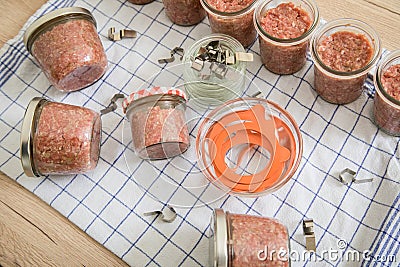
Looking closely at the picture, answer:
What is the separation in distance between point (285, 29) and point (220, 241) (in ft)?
1.69

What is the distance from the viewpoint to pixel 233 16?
1285 millimetres

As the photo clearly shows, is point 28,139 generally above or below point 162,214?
above

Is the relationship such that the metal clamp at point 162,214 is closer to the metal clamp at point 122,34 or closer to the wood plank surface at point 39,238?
the wood plank surface at point 39,238

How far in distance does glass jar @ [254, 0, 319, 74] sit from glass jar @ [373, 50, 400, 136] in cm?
17

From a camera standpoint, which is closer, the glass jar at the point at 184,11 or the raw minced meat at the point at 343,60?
the raw minced meat at the point at 343,60

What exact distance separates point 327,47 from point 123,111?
0.49m

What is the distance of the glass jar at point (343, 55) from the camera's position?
1218mm

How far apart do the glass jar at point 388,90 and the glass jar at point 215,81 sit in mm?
304

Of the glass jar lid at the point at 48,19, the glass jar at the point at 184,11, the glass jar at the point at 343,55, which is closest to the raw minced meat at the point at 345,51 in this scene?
the glass jar at the point at 343,55

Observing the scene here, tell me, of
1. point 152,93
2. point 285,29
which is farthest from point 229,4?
point 152,93

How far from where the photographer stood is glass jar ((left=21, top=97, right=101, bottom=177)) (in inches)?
47.2

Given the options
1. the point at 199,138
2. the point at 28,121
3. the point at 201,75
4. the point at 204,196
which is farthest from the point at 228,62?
the point at 28,121

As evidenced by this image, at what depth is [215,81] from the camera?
130 cm

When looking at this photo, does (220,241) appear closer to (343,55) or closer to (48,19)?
(343,55)
